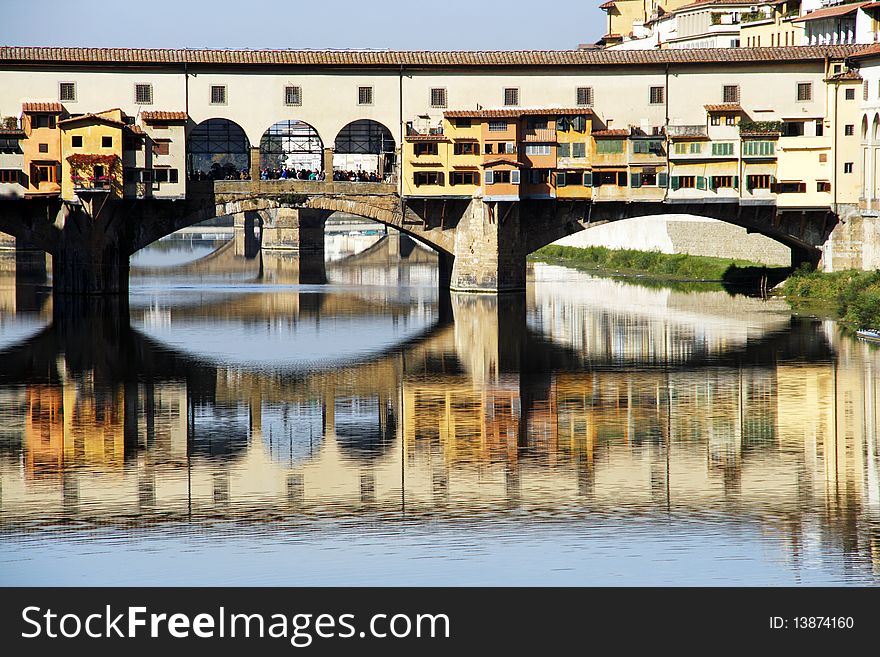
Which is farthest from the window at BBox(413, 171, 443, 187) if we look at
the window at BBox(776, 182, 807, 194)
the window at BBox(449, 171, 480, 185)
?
the window at BBox(776, 182, 807, 194)

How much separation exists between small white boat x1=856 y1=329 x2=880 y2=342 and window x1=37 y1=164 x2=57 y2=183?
27353 millimetres

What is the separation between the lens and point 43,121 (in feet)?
168

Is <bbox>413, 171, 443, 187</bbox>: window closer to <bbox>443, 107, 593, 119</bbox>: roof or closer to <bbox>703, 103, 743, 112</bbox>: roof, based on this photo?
<bbox>443, 107, 593, 119</bbox>: roof

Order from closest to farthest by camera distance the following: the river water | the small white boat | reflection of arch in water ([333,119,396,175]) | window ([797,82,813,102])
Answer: the river water
the small white boat
window ([797,82,813,102])
reflection of arch in water ([333,119,396,175])

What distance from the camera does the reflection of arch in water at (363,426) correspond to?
2628 cm

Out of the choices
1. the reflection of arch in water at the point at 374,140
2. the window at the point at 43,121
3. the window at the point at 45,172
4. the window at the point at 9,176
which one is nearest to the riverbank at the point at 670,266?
the reflection of arch in water at the point at 374,140

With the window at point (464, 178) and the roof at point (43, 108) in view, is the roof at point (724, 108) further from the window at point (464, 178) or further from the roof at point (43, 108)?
the roof at point (43, 108)

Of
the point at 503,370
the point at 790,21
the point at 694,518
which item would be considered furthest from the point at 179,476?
the point at 790,21

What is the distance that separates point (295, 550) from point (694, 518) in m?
5.76

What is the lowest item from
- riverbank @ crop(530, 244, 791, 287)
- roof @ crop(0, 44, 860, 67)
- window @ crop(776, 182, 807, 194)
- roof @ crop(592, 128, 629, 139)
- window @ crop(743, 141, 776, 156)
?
riverbank @ crop(530, 244, 791, 287)

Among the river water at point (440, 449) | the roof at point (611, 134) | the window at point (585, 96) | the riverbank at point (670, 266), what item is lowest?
the river water at point (440, 449)

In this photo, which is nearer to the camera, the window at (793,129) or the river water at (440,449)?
the river water at (440,449)

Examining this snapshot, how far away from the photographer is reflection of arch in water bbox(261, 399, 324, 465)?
26.0 m

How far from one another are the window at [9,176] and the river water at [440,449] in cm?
576
